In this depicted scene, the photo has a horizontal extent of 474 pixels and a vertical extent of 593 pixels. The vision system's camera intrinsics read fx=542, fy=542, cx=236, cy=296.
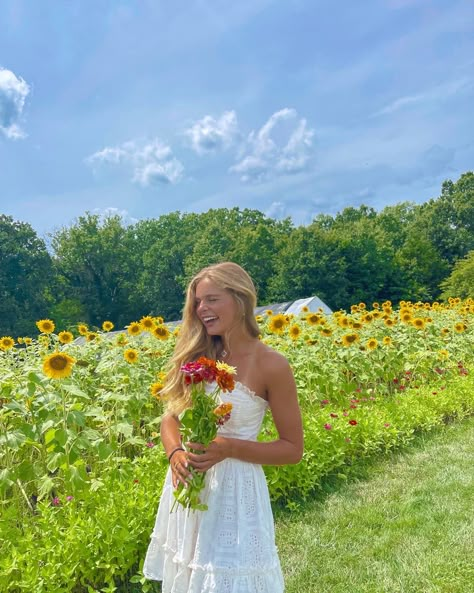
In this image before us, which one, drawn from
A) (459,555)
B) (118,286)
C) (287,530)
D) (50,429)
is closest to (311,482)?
(287,530)

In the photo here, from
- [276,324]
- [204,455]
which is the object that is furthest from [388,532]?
[276,324]

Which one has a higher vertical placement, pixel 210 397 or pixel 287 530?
pixel 210 397

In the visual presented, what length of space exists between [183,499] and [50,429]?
148 centimetres

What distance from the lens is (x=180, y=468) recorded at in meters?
1.56

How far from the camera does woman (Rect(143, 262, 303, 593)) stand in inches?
61.7

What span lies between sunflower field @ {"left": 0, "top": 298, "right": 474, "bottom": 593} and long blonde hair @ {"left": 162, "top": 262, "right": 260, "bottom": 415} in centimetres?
100

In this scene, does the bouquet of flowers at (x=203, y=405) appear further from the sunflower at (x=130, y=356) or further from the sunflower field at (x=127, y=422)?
the sunflower at (x=130, y=356)

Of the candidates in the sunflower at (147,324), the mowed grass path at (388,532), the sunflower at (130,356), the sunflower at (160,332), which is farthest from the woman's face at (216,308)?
the sunflower at (147,324)

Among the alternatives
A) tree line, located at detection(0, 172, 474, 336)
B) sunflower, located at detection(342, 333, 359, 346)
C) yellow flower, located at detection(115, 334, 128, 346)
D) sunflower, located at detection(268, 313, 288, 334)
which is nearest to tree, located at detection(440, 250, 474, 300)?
tree line, located at detection(0, 172, 474, 336)

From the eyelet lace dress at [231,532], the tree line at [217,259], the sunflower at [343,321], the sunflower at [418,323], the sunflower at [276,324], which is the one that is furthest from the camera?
the tree line at [217,259]

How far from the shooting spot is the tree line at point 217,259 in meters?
33.0

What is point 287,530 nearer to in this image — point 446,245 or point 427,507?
point 427,507

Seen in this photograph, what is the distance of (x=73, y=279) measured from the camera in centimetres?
3909

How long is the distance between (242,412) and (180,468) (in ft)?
0.81
